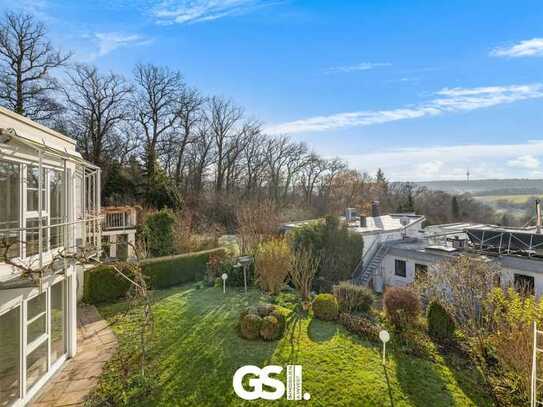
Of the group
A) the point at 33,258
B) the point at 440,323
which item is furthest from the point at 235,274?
the point at 33,258

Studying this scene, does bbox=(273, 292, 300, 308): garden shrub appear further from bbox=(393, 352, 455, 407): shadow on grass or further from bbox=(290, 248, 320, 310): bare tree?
bbox=(393, 352, 455, 407): shadow on grass

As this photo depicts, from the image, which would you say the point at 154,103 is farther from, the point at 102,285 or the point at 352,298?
the point at 352,298

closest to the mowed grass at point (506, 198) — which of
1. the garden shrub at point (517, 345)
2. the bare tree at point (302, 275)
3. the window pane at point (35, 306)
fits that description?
the bare tree at point (302, 275)

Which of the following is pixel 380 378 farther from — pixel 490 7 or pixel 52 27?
pixel 52 27

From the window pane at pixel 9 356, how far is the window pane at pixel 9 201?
1.17 meters

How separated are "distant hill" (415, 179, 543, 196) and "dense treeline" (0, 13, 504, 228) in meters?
3.64

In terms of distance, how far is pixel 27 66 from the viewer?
2142cm

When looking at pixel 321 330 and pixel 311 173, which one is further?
pixel 311 173

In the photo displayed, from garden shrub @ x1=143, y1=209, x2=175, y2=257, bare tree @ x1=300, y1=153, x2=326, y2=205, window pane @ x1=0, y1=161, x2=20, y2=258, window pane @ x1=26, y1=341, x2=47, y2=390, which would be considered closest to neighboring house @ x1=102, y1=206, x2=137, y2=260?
garden shrub @ x1=143, y1=209, x2=175, y2=257

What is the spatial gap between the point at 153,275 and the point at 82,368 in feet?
22.7

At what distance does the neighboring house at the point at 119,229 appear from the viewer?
1767 centimetres

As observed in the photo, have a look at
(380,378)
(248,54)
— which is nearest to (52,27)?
(248,54)

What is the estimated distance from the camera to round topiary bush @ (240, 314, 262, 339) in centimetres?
891

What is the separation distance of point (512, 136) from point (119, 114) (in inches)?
1194
